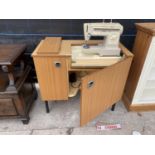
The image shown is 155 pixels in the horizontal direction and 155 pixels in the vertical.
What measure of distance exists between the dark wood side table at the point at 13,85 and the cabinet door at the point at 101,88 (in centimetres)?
62

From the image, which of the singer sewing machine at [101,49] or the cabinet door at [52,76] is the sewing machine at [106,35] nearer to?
the singer sewing machine at [101,49]

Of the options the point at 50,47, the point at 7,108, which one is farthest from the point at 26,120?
the point at 50,47

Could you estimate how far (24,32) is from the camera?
1669 mm

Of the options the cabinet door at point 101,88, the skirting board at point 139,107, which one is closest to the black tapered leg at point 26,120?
the cabinet door at point 101,88

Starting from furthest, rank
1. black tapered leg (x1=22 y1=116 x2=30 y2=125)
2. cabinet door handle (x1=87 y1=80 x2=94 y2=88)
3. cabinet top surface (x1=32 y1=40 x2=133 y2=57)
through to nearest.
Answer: black tapered leg (x1=22 y1=116 x2=30 y2=125), cabinet top surface (x1=32 y1=40 x2=133 y2=57), cabinet door handle (x1=87 y1=80 x2=94 y2=88)

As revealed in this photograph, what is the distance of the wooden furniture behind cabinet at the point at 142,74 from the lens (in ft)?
4.24

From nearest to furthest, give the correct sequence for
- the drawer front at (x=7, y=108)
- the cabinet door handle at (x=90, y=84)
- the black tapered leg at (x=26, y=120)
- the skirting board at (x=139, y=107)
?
1. the cabinet door handle at (x=90, y=84)
2. the drawer front at (x=7, y=108)
3. the black tapered leg at (x=26, y=120)
4. the skirting board at (x=139, y=107)

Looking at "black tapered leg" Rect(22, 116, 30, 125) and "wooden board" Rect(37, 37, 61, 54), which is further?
"black tapered leg" Rect(22, 116, 30, 125)

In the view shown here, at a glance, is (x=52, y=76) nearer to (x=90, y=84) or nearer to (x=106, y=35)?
(x=90, y=84)

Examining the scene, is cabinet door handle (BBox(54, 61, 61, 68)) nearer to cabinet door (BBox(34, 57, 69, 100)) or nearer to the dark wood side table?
cabinet door (BBox(34, 57, 69, 100))

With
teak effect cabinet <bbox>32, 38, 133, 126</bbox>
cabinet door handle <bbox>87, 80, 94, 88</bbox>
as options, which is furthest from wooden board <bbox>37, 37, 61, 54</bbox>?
cabinet door handle <bbox>87, 80, 94, 88</bbox>

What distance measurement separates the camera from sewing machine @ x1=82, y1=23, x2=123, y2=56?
4.10 ft

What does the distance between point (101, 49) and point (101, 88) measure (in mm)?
369
